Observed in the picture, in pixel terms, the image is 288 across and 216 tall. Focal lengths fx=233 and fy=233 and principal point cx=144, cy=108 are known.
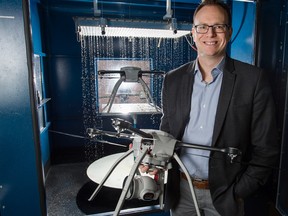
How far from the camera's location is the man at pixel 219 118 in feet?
3.79

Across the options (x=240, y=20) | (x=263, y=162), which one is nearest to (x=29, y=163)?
(x=263, y=162)

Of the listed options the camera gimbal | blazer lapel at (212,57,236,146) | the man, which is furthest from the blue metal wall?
blazer lapel at (212,57,236,146)

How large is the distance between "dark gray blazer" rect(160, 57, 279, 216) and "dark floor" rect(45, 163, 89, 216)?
171cm

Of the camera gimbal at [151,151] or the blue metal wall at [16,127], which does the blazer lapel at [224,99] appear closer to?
the camera gimbal at [151,151]

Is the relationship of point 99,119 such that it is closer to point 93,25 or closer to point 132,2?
point 132,2

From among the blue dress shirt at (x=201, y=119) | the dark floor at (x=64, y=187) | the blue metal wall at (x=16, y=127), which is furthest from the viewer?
the dark floor at (x=64, y=187)

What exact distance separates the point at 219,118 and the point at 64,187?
2.42m

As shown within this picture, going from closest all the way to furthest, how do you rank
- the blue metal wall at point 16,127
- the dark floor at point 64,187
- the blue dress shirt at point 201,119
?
the blue dress shirt at point 201,119 < the blue metal wall at point 16,127 < the dark floor at point 64,187

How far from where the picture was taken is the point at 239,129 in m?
1.19

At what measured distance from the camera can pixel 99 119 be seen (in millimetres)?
4184

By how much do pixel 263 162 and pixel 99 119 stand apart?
330 centimetres

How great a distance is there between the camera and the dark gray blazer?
1155mm

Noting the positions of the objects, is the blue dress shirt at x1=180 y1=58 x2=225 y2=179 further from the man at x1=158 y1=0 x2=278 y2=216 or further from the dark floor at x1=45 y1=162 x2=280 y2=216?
the dark floor at x1=45 y1=162 x2=280 y2=216

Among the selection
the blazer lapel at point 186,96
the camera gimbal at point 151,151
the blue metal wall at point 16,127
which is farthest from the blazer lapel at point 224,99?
the blue metal wall at point 16,127
